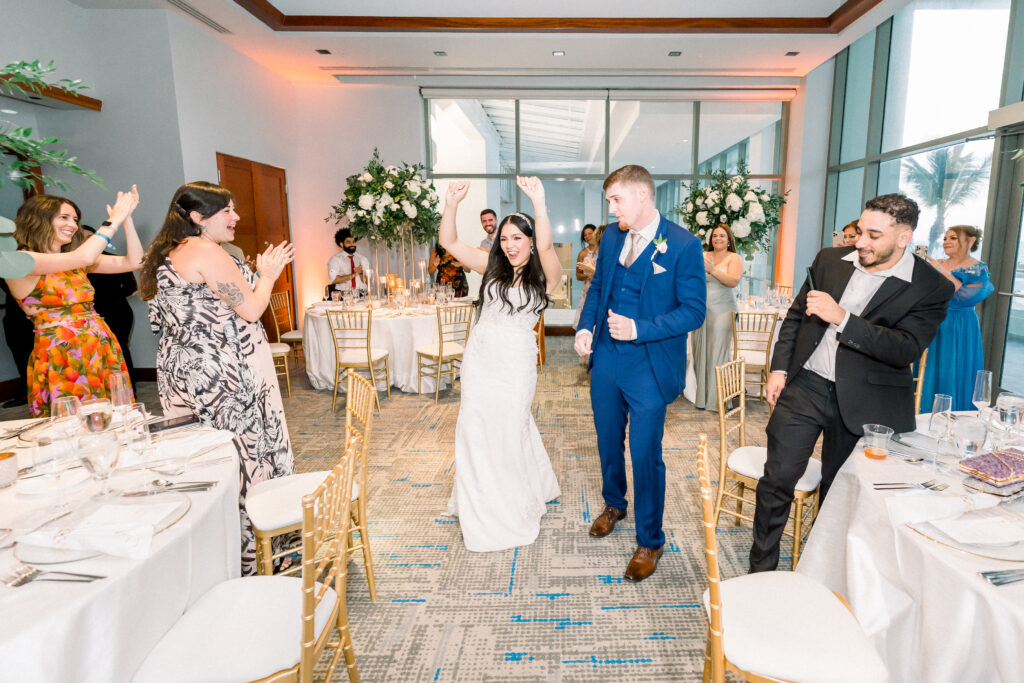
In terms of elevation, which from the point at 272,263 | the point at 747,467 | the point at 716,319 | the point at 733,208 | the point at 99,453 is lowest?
the point at 747,467

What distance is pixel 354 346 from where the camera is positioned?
5.65 meters

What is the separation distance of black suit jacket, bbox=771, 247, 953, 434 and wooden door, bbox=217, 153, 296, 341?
611cm

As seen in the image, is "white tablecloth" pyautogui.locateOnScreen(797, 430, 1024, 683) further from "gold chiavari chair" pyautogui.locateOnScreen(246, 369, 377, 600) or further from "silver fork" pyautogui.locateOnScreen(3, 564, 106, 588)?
"silver fork" pyautogui.locateOnScreen(3, 564, 106, 588)

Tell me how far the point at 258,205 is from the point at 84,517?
6.51 metres

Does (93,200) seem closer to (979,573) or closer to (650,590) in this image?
(650,590)

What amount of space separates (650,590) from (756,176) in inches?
314

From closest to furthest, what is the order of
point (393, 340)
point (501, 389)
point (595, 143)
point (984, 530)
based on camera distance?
point (984, 530) < point (501, 389) < point (393, 340) < point (595, 143)

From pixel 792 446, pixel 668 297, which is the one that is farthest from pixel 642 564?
pixel 668 297

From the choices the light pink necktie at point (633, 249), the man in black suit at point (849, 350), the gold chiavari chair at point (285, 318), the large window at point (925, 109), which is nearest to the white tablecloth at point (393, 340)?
the gold chiavari chair at point (285, 318)

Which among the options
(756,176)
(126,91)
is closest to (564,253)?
(756,176)

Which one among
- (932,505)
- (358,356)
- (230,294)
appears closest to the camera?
(932,505)

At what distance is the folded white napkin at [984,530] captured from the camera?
4.76ft

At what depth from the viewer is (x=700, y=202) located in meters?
6.28

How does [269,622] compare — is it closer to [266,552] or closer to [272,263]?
[266,552]
